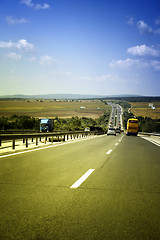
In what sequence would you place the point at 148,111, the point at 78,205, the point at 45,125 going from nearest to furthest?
the point at 78,205 < the point at 45,125 < the point at 148,111

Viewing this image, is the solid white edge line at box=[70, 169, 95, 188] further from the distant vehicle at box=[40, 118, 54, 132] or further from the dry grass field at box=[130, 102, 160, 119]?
the dry grass field at box=[130, 102, 160, 119]

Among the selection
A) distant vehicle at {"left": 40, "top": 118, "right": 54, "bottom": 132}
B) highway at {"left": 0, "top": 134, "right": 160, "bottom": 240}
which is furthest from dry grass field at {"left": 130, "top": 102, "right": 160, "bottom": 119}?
highway at {"left": 0, "top": 134, "right": 160, "bottom": 240}

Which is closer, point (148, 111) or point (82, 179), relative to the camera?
point (82, 179)

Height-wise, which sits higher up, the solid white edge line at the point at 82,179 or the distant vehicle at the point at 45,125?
the solid white edge line at the point at 82,179

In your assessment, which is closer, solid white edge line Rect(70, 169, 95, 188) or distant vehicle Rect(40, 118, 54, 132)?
solid white edge line Rect(70, 169, 95, 188)

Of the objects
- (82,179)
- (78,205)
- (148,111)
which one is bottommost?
(148,111)

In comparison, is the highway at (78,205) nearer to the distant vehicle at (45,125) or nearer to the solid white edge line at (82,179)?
the solid white edge line at (82,179)

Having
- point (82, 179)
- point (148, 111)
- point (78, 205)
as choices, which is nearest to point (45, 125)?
point (82, 179)

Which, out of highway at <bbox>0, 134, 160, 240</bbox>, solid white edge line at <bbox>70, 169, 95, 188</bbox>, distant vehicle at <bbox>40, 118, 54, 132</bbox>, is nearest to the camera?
highway at <bbox>0, 134, 160, 240</bbox>

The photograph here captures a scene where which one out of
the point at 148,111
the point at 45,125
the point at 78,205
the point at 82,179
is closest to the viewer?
the point at 78,205

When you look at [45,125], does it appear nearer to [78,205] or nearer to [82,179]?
[82,179]

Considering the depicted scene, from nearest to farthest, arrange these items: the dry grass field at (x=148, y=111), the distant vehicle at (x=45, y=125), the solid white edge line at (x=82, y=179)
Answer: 1. the solid white edge line at (x=82, y=179)
2. the distant vehicle at (x=45, y=125)
3. the dry grass field at (x=148, y=111)

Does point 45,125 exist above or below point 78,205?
below

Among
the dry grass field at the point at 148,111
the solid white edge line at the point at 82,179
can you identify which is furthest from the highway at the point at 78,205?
the dry grass field at the point at 148,111
